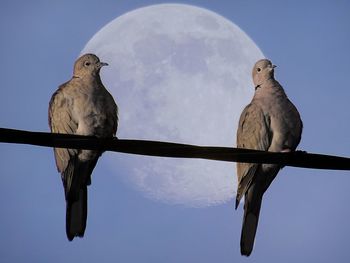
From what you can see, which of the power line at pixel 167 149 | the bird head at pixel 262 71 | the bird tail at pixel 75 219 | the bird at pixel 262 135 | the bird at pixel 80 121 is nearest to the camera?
the power line at pixel 167 149

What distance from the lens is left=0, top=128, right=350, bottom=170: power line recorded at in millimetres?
4398

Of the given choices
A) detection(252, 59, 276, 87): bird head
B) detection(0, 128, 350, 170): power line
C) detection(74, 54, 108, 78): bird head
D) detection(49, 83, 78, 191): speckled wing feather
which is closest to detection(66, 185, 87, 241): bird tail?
detection(49, 83, 78, 191): speckled wing feather

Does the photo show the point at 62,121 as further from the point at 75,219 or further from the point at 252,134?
the point at 252,134

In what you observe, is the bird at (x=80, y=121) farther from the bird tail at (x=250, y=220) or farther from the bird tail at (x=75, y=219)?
the bird tail at (x=250, y=220)

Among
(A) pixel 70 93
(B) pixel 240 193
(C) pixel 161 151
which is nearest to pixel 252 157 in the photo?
(C) pixel 161 151

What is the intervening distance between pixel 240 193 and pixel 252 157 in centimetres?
246

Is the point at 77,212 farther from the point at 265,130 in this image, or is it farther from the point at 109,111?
the point at 265,130

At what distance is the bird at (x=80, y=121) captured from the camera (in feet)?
23.0

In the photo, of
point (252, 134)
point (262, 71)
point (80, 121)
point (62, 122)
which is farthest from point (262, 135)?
point (62, 122)

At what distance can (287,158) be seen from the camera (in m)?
4.79

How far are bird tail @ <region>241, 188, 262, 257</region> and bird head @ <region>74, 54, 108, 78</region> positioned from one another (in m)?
1.99

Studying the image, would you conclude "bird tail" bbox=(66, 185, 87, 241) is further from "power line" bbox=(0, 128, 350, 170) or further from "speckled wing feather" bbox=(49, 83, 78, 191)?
"power line" bbox=(0, 128, 350, 170)

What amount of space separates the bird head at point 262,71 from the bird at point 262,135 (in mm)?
132

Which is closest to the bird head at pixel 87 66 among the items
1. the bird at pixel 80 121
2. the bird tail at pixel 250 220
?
the bird at pixel 80 121
